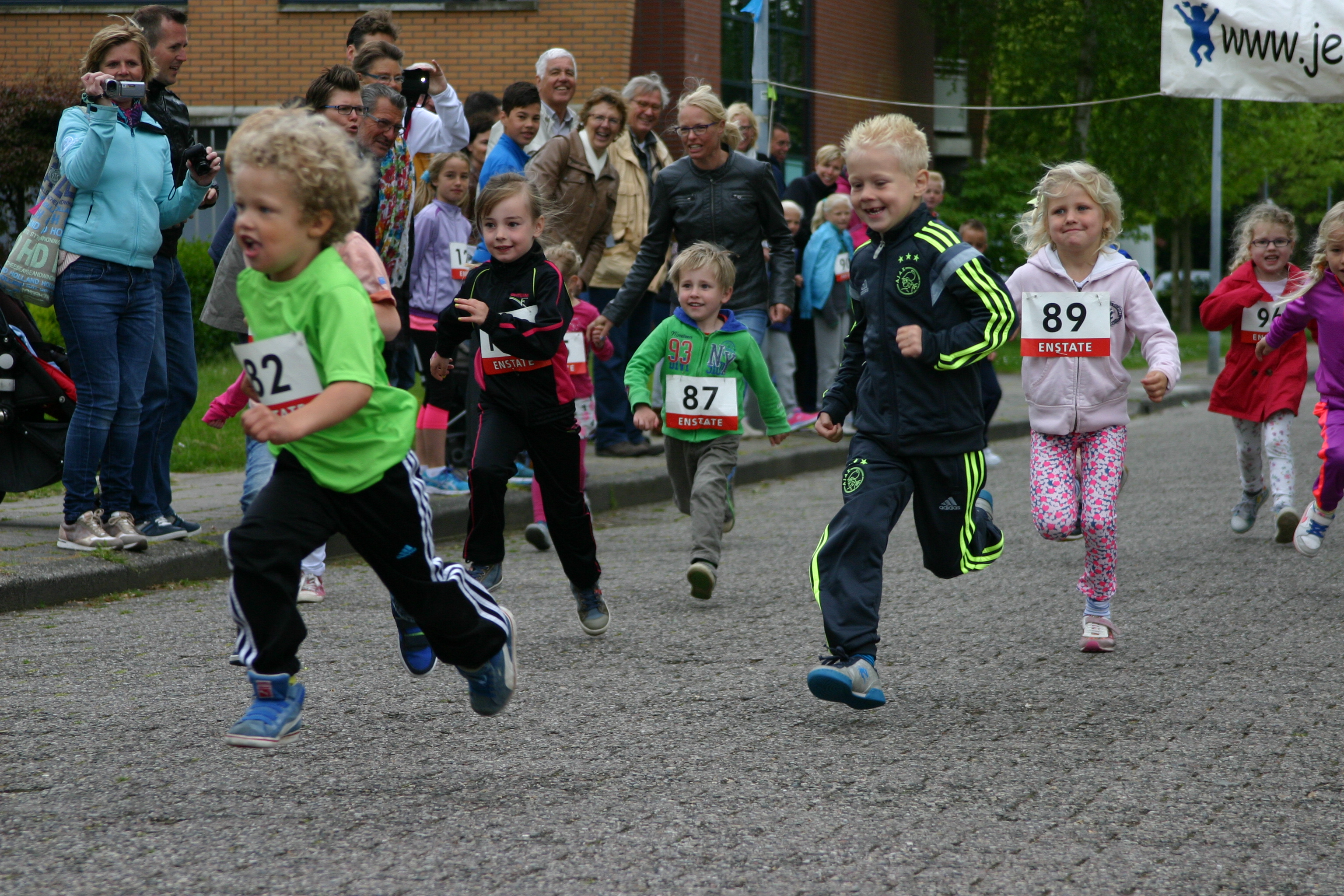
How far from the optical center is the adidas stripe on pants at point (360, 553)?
3713 millimetres

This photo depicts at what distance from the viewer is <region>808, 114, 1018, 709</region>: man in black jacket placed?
4.72 meters

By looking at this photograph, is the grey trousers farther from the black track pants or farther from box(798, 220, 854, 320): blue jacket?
box(798, 220, 854, 320): blue jacket

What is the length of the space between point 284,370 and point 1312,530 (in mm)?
5111

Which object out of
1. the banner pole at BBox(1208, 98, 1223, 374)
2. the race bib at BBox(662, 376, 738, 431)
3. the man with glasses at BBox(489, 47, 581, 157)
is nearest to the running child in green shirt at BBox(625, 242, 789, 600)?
the race bib at BBox(662, 376, 738, 431)

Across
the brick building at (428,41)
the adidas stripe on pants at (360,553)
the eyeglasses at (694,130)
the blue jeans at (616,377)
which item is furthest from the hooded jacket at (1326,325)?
the brick building at (428,41)

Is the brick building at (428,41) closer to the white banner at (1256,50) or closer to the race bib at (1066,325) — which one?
the white banner at (1256,50)

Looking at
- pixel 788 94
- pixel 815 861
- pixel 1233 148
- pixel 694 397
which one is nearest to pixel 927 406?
pixel 815 861

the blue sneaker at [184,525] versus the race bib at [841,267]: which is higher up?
the race bib at [841,267]

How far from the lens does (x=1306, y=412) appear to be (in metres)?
17.0

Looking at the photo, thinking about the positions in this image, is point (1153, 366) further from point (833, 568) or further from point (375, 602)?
point (375, 602)

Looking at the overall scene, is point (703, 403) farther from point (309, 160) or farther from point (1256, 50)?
point (1256, 50)

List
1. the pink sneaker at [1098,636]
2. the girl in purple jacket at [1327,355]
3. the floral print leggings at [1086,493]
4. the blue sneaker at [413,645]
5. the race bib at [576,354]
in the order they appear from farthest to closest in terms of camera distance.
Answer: the race bib at [576,354]
the girl in purple jacket at [1327,355]
the floral print leggings at [1086,493]
the pink sneaker at [1098,636]
the blue sneaker at [413,645]

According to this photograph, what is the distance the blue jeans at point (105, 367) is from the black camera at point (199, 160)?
58cm

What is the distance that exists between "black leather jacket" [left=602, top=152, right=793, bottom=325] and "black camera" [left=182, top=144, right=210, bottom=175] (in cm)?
250
